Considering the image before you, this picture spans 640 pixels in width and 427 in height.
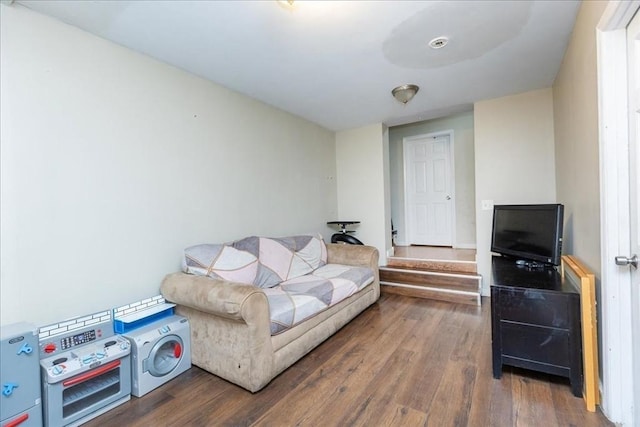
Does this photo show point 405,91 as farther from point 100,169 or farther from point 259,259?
point 100,169

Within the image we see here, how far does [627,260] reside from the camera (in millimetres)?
1350

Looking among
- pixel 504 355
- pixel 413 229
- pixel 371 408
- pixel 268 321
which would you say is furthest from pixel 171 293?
pixel 413 229

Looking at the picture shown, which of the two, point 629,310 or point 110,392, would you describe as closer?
point 629,310

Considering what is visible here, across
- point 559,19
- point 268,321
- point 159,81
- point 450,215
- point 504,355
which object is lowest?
point 504,355

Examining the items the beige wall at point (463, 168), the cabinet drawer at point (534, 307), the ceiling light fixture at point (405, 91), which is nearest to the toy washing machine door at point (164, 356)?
the cabinet drawer at point (534, 307)

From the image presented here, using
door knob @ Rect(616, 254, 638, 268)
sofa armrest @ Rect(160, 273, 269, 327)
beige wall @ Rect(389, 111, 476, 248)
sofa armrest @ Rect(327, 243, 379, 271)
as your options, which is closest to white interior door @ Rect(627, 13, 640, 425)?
door knob @ Rect(616, 254, 638, 268)

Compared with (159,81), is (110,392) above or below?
below

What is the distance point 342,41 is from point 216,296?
204cm

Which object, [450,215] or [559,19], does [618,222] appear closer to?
[559,19]

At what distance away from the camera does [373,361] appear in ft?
→ 7.04

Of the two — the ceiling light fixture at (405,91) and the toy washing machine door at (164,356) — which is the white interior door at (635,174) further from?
the toy washing machine door at (164,356)

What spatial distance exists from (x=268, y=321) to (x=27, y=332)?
1239 mm

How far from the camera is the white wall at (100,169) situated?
165cm

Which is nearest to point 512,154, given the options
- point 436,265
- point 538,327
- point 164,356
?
point 436,265
